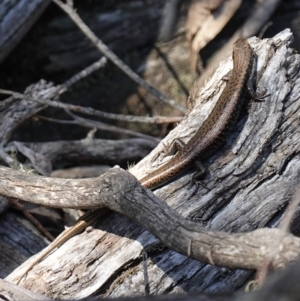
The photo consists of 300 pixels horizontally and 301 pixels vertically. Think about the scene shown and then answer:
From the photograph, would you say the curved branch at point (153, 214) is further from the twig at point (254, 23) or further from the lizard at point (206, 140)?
the twig at point (254, 23)

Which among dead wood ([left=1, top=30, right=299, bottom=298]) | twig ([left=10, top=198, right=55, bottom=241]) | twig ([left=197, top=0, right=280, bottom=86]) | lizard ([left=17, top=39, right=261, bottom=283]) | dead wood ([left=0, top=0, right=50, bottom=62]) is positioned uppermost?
dead wood ([left=0, top=0, right=50, bottom=62])

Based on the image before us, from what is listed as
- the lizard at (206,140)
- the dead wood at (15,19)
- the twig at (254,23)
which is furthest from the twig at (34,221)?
the twig at (254,23)

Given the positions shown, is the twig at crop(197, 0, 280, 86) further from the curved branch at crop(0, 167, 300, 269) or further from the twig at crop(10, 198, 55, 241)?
the curved branch at crop(0, 167, 300, 269)

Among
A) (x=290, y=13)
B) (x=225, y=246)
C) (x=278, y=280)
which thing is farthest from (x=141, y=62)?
(x=278, y=280)

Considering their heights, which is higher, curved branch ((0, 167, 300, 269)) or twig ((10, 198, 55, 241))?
twig ((10, 198, 55, 241))

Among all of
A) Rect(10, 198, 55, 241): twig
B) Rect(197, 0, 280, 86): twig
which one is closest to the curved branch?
Rect(10, 198, 55, 241): twig

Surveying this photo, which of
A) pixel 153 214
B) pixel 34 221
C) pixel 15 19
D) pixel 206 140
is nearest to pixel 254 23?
pixel 15 19

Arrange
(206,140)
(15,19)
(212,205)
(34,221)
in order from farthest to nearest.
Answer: (15,19) → (34,221) → (206,140) → (212,205)

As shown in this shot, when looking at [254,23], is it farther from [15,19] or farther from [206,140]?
[206,140]
